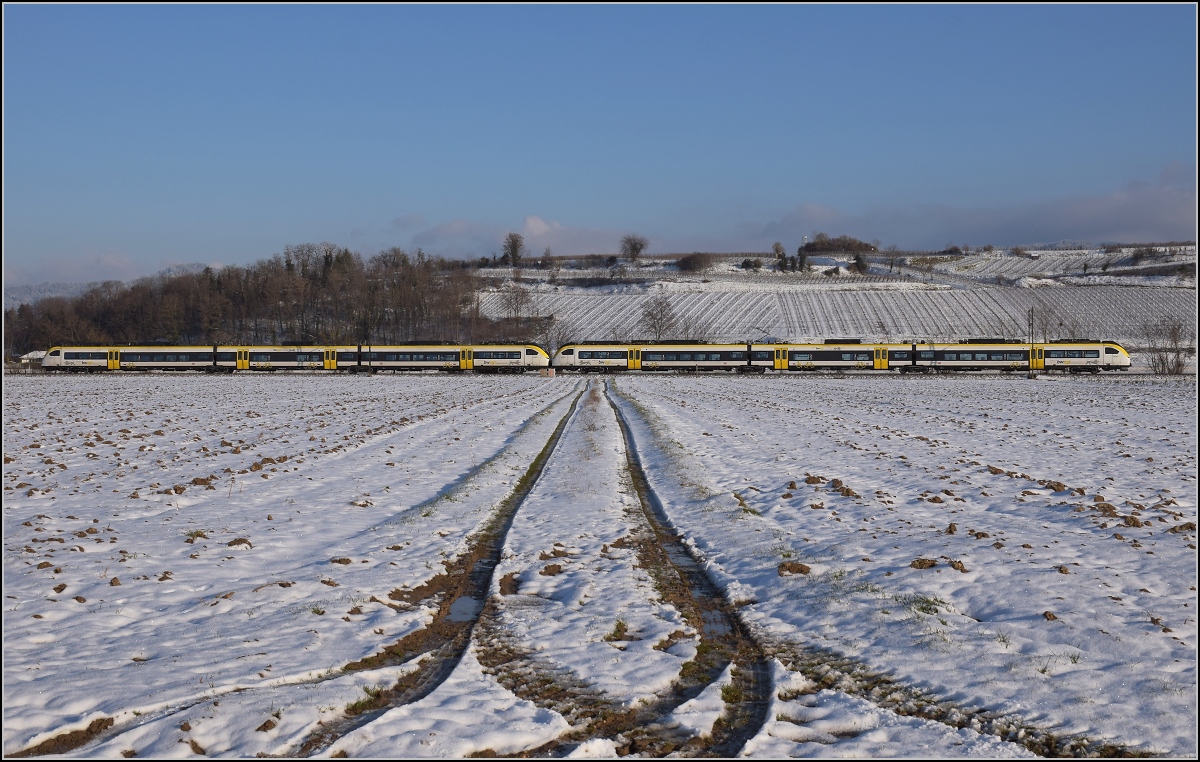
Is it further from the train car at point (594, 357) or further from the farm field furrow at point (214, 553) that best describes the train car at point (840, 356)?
the farm field furrow at point (214, 553)

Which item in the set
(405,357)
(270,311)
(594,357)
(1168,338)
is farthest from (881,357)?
(270,311)

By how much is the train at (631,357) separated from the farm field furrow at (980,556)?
50855 millimetres

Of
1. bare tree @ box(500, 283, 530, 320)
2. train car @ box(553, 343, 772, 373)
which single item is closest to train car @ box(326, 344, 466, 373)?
train car @ box(553, 343, 772, 373)

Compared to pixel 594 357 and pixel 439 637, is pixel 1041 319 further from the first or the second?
pixel 439 637

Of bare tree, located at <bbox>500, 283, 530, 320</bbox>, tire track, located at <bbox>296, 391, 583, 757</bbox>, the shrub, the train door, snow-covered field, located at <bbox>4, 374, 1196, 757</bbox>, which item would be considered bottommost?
tire track, located at <bbox>296, 391, 583, 757</bbox>

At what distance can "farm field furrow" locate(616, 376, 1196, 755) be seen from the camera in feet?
22.1

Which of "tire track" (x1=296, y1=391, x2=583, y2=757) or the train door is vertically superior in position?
the train door

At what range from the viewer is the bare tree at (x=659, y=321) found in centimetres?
12171

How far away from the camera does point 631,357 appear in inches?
2980

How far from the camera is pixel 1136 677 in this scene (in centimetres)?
665

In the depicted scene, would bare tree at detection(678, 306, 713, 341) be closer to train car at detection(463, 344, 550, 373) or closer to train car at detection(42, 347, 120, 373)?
train car at detection(463, 344, 550, 373)

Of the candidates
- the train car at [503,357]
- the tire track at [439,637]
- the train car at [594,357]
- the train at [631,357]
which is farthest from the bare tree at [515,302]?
the tire track at [439,637]

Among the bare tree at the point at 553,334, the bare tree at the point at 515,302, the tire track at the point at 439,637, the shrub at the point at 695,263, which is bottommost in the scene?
the tire track at the point at 439,637

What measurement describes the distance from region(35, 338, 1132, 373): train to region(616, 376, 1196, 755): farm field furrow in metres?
50.9
